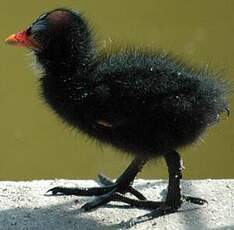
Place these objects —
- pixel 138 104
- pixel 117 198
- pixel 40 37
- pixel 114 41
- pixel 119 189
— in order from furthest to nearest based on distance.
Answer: pixel 114 41 → pixel 119 189 → pixel 117 198 → pixel 40 37 → pixel 138 104

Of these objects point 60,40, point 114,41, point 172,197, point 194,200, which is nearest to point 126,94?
point 60,40

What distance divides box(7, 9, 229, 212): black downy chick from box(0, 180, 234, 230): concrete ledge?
0.05 m

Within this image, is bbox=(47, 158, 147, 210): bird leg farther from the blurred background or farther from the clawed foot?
the blurred background

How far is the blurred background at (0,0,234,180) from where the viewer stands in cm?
421

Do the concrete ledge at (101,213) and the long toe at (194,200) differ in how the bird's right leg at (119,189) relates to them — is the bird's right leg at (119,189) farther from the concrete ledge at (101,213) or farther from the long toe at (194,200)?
the long toe at (194,200)

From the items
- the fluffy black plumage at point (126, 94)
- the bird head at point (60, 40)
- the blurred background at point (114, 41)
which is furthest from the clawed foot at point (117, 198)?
the blurred background at point (114, 41)

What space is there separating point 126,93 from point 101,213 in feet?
1.49

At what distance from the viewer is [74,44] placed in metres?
2.56

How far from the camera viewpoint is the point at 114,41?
4133 mm

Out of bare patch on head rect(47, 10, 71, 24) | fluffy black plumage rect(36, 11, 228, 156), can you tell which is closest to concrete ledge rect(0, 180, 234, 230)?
fluffy black plumage rect(36, 11, 228, 156)

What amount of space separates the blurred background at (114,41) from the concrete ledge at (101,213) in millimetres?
1242

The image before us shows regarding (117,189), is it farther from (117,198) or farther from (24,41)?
(24,41)

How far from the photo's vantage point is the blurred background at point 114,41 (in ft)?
13.8

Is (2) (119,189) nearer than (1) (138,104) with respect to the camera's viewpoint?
No
